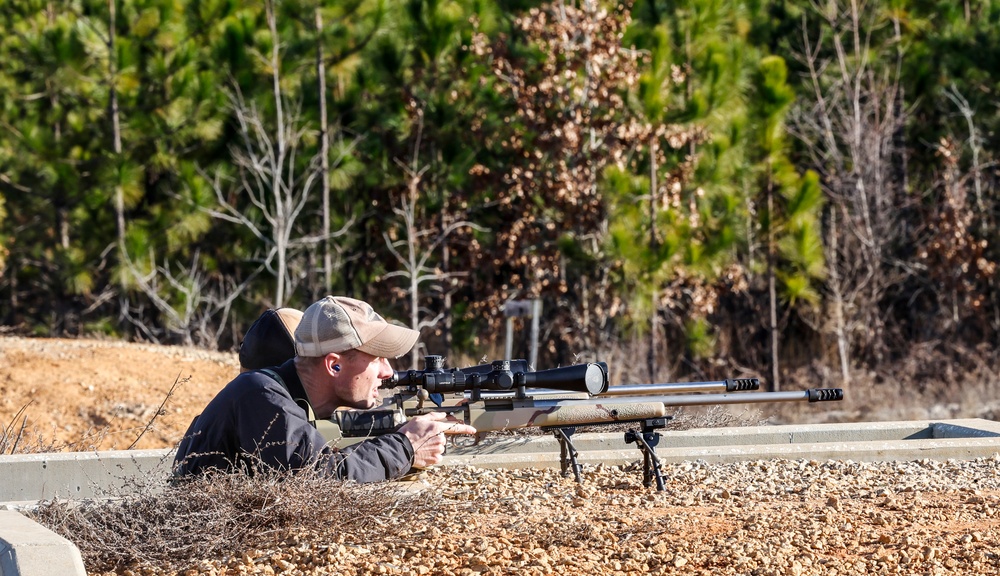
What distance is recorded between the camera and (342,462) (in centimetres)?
446

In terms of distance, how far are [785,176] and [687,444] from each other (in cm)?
1314

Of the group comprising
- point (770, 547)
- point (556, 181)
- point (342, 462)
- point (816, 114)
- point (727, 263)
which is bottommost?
point (770, 547)

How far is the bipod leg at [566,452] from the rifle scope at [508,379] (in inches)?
20.7

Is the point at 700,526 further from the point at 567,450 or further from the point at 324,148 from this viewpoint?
the point at 324,148

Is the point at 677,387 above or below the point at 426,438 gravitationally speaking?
above

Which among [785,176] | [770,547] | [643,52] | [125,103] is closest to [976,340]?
[785,176]

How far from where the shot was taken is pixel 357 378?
183 inches

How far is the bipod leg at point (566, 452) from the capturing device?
5770 millimetres

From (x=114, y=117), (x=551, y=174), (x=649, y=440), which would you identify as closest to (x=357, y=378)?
(x=649, y=440)

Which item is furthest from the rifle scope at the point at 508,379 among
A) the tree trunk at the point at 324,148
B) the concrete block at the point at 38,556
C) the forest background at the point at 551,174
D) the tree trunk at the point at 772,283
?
the tree trunk at the point at 772,283

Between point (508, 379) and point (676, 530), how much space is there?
91 centimetres

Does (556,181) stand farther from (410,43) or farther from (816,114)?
(816,114)

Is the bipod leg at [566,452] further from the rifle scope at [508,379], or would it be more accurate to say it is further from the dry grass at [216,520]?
the dry grass at [216,520]

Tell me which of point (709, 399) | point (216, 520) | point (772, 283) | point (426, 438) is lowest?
point (216, 520)
